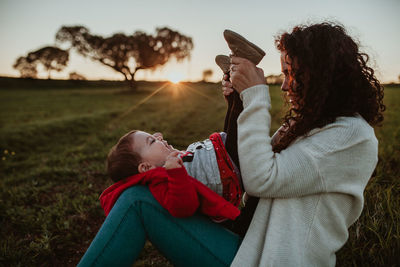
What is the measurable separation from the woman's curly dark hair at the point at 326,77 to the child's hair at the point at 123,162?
1.05m

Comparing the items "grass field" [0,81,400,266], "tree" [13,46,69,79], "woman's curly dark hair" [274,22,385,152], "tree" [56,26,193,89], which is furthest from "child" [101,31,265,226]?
"tree" [13,46,69,79]

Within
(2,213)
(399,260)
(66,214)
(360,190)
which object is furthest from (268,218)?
(2,213)

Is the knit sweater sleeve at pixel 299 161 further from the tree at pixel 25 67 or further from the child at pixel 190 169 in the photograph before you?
the tree at pixel 25 67

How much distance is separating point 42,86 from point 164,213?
4145 cm

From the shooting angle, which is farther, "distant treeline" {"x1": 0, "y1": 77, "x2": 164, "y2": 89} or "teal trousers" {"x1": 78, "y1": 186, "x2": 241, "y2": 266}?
"distant treeline" {"x1": 0, "y1": 77, "x2": 164, "y2": 89}

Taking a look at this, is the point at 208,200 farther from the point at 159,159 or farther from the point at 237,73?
the point at 237,73

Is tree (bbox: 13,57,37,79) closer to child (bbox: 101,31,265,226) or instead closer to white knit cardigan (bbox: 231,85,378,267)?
child (bbox: 101,31,265,226)

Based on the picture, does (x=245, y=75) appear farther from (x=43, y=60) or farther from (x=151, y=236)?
(x=43, y=60)

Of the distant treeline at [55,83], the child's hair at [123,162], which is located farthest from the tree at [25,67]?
the child's hair at [123,162]

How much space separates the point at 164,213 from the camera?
53.4 inches

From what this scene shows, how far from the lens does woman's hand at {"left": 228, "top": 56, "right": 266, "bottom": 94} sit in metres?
1.28

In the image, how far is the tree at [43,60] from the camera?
40.6 meters

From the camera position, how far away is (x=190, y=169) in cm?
161

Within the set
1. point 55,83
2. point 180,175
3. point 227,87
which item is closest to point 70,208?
point 180,175
